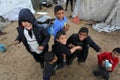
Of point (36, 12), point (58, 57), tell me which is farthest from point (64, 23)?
point (36, 12)

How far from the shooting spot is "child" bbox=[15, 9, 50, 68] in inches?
92.1

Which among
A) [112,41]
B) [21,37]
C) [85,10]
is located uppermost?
[21,37]

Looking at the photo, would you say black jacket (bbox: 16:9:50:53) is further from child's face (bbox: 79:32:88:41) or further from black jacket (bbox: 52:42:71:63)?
child's face (bbox: 79:32:88:41)

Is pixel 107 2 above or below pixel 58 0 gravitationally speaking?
above

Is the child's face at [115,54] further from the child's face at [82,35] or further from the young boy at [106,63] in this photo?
the child's face at [82,35]

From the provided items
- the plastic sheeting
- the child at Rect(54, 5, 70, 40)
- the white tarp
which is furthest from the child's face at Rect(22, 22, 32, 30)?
the white tarp

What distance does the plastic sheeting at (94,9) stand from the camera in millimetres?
4668

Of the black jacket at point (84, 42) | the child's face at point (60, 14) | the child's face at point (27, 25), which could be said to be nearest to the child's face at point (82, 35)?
the black jacket at point (84, 42)

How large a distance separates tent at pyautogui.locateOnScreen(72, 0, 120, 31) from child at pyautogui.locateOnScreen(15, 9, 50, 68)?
251cm

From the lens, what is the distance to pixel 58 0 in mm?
6719

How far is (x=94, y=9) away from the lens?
4.82 meters

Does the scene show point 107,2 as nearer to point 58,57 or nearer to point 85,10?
point 85,10

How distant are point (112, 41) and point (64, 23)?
1705 mm

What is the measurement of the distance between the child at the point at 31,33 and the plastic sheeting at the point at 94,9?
251 centimetres
